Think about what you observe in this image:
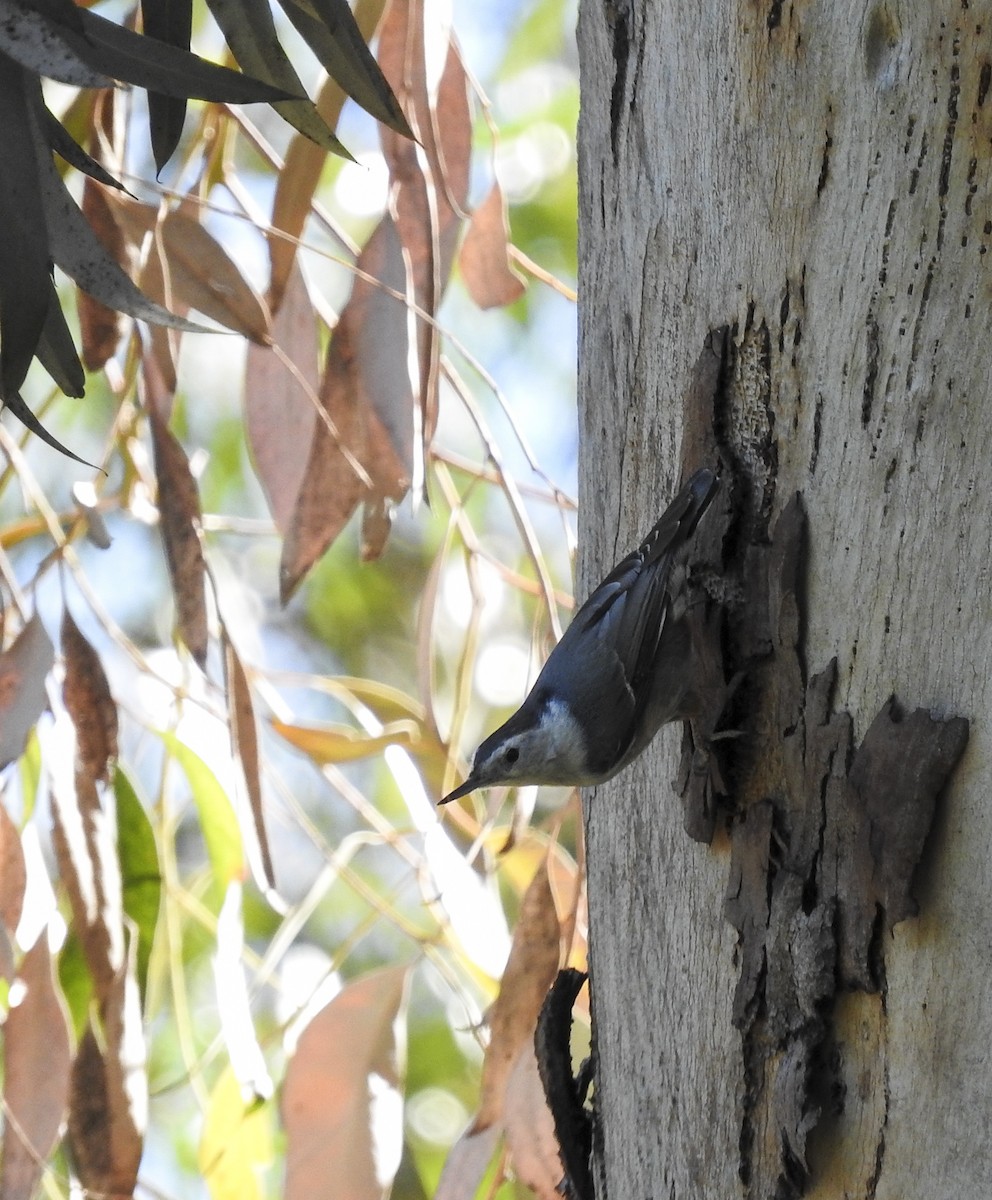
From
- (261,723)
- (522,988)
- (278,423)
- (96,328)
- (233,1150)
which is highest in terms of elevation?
(96,328)

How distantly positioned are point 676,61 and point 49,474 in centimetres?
199

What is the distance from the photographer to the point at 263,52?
103 cm

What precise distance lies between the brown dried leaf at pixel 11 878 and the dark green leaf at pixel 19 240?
2.82ft

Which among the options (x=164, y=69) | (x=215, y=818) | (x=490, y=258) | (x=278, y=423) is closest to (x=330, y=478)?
(x=278, y=423)

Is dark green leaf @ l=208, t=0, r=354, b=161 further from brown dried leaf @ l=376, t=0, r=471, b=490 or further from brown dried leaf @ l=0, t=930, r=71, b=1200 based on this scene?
brown dried leaf @ l=0, t=930, r=71, b=1200

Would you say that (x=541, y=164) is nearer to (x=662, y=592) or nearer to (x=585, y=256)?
(x=585, y=256)

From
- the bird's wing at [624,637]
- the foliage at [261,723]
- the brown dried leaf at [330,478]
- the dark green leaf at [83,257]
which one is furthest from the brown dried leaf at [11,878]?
the dark green leaf at [83,257]

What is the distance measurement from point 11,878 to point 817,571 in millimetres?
1103

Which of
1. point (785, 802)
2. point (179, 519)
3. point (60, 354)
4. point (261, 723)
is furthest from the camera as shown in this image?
point (261, 723)

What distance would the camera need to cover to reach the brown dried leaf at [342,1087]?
4.75ft

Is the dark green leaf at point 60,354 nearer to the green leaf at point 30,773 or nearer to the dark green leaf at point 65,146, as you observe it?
the dark green leaf at point 65,146

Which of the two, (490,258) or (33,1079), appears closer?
(33,1079)

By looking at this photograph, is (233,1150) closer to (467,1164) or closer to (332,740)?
(467,1164)

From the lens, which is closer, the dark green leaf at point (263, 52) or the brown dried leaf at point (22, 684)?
the dark green leaf at point (263, 52)
